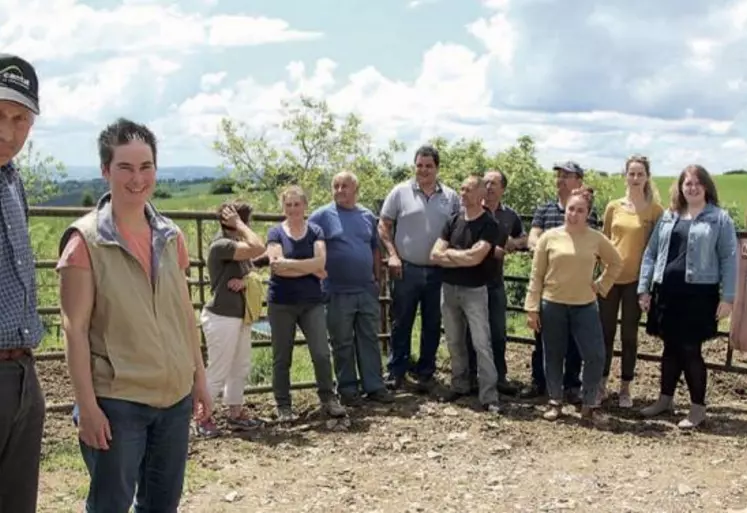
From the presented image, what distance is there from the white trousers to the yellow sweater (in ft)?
6.86

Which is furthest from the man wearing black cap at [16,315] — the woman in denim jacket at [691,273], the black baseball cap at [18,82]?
the woman in denim jacket at [691,273]

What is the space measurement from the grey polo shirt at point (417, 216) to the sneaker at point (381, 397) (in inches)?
39.5

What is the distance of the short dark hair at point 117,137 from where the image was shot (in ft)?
8.68

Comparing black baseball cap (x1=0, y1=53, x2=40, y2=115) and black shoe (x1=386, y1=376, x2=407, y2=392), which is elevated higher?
black baseball cap (x1=0, y1=53, x2=40, y2=115)

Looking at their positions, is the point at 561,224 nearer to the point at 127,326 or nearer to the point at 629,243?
the point at 629,243

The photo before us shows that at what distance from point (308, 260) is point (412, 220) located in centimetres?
112

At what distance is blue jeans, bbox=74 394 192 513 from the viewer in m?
2.62

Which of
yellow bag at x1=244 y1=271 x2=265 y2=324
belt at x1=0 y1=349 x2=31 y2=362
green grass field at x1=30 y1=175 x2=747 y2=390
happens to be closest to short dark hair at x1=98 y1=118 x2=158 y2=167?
belt at x1=0 y1=349 x2=31 y2=362

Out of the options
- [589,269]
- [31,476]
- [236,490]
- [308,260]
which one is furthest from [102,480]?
[589,269]

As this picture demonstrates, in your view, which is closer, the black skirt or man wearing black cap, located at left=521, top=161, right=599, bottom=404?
the black skirt

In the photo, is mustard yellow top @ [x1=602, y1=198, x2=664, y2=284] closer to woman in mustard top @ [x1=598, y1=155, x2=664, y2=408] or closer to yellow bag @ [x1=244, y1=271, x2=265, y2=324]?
woman in mustard top @ [x1=598, y1=155, x2=664, y2=408]

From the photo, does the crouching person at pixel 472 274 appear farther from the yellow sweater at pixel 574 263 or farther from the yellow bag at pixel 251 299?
the yellow bag at pixel 251 299

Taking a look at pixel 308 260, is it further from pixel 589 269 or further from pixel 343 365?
pixel 589 269

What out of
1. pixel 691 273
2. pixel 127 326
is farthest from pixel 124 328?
pixel 691 273
